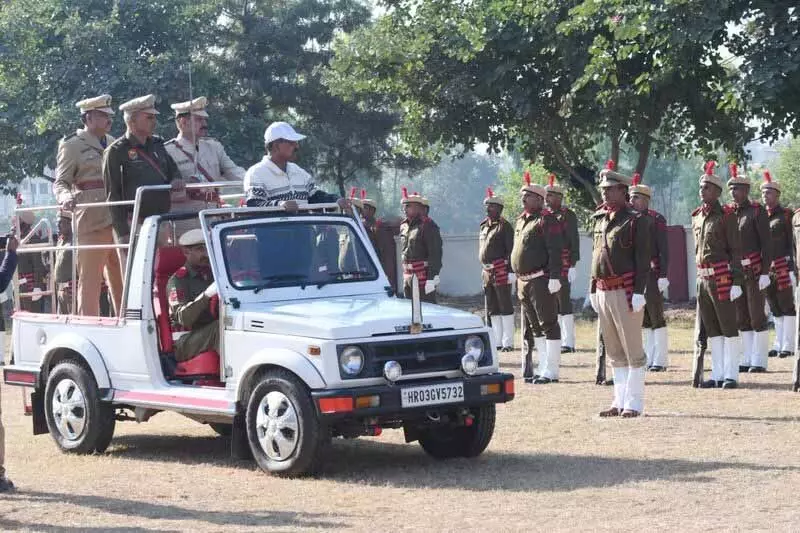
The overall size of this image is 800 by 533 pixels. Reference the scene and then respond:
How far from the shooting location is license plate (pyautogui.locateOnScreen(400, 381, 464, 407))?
10.1 meters

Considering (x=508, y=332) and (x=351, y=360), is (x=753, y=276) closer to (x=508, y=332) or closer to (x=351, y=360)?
(x=508, y=332)

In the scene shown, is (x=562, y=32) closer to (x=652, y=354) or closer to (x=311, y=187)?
(x=652, y=354)

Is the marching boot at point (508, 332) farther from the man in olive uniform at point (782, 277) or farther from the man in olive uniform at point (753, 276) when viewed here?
the man in olive uniform at point (753, 276)

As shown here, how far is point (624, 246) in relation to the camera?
42.4ft

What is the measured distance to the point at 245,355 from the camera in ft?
34.7

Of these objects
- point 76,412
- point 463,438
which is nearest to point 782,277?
point 463,438

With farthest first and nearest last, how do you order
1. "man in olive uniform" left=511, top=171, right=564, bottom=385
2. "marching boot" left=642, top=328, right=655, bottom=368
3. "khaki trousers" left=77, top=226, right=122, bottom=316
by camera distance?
"marching boot" left=642, top=328, right=655, bottom=368 → "man in olive uniform" left=511, top=171, right=564, bottom=385 → "khaki trousers" left=77, top=226, right=122, bottom=316

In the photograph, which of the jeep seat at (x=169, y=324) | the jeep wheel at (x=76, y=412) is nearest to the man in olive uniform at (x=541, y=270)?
the jeep seat at (x=169, y=324)

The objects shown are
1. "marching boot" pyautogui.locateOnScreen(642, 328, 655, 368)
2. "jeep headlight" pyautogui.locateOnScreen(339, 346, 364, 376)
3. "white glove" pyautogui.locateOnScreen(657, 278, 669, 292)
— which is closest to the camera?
"jeep headlight" pyautogui.locateOnScreen(339, 346, 364, 376)

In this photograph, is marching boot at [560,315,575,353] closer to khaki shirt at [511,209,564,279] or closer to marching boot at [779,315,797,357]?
marching boot at [779,315,797,357]

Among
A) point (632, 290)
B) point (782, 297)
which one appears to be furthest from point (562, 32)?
point (632, 290)

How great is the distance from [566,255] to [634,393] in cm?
685

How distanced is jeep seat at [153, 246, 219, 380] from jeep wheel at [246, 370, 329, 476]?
0.93 meters

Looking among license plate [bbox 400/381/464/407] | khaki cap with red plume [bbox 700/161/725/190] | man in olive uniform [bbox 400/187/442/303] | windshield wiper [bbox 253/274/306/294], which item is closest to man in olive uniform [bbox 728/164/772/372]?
khaki cap with red plume [bbox 700/161/725/190]
